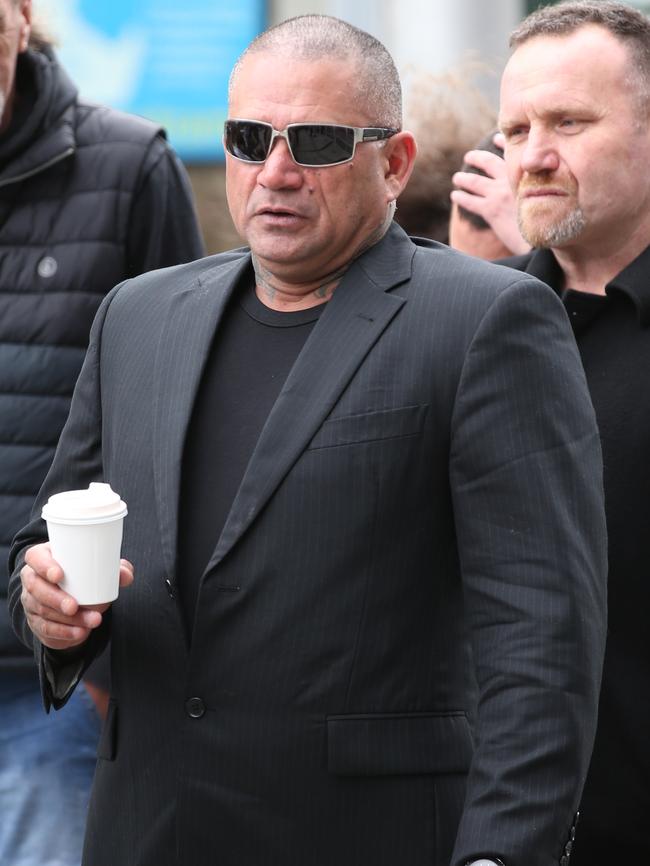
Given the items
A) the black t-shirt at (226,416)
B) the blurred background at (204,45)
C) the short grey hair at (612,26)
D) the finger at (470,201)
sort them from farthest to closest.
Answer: the blurred background at (204,45)
the finger at (470,201)
the short grey hair at (612,26)
the black t-shirt at (226,416)

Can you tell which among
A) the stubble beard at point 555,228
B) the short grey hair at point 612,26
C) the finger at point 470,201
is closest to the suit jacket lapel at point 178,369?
the stubble beard at point 555,228

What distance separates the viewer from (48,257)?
12.0ft

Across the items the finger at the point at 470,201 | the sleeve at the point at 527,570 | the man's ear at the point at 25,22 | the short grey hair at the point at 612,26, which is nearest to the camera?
the sleeve at the point at 527,570

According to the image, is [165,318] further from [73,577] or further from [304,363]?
[73,577]

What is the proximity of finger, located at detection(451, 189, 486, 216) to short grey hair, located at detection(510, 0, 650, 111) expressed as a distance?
65 centimetres

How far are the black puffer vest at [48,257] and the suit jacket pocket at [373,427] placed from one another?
140 centimetres

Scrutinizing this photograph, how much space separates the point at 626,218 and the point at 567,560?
1.05 metres

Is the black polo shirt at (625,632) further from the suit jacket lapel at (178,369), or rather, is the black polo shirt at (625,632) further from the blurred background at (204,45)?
the blurred background at (204,45)

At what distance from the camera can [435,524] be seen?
2.34 m

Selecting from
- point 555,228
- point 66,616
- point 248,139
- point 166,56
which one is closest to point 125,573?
point 66,616

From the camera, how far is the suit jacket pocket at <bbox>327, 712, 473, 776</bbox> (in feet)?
7.58

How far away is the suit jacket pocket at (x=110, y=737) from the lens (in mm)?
2521

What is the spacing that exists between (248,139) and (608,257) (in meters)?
0.96

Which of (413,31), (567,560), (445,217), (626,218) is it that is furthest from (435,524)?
(413,31)
